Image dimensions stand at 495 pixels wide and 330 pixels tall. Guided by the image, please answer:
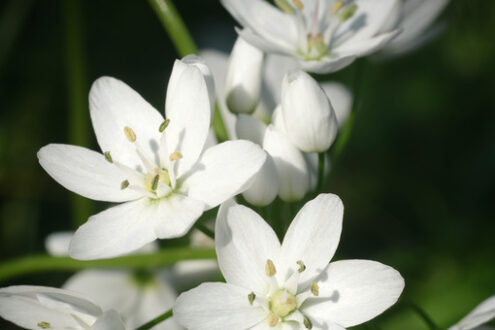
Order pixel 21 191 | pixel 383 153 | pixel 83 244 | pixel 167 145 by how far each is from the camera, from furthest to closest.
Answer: pixel 383 153 → pixel 21 191 → pixel 167 145 → pixel 83 244

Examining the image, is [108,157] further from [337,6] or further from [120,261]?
[337,6]

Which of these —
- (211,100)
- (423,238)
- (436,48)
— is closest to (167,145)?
(211,100)

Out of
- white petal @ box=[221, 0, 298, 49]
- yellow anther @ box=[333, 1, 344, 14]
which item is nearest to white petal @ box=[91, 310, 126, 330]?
white petal @ box=[221, 0, 298, 49]

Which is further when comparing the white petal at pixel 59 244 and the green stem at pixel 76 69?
the green stem at pixel 76 69

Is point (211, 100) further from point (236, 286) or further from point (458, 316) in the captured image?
point (458, 316)

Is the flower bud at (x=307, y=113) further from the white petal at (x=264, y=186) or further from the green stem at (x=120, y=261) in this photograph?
the green stem at (x=120, y=261)

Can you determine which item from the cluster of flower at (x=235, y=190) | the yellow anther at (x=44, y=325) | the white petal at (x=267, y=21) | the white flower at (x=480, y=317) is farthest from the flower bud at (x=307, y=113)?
the yellow anther at (x=44, y=325)

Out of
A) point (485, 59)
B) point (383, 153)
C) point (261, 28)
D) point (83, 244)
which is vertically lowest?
point (383, 153)
